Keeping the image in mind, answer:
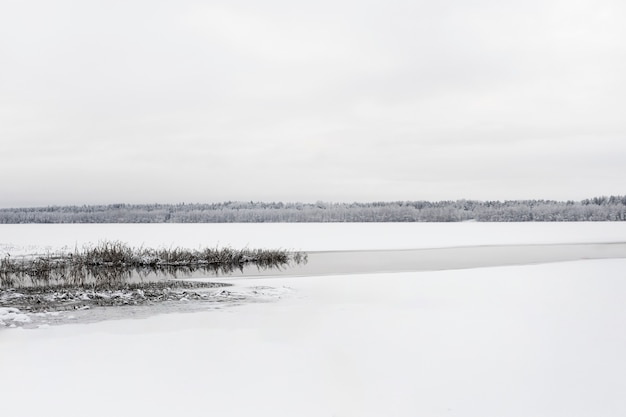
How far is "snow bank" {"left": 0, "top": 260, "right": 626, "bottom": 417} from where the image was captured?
5043 mm

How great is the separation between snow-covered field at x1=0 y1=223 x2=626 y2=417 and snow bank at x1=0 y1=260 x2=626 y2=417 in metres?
0.02

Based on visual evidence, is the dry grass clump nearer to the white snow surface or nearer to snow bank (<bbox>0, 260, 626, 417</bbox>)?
the white snow surface

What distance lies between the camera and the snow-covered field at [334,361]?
505cm

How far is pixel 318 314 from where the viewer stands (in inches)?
381

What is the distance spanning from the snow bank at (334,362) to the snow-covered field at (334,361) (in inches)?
0.9

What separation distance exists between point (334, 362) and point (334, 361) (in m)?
0.05

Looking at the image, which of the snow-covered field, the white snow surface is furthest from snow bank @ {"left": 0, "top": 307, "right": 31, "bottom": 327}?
the white snow surface

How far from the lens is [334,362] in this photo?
6.43m

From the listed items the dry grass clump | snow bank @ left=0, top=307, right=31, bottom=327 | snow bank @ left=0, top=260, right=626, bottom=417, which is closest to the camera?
snow bank @ left=0, top=260, right=626, bottom=417

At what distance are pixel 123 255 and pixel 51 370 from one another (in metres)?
16.3

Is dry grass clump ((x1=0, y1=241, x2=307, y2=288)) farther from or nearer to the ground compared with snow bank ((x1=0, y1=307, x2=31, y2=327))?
nearer to the ground

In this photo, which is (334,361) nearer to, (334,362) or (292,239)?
(334,362)

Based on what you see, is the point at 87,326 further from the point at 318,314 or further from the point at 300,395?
the point at 300,395

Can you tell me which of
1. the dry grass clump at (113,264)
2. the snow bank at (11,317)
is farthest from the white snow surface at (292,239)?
the snow bank at (11,317)
